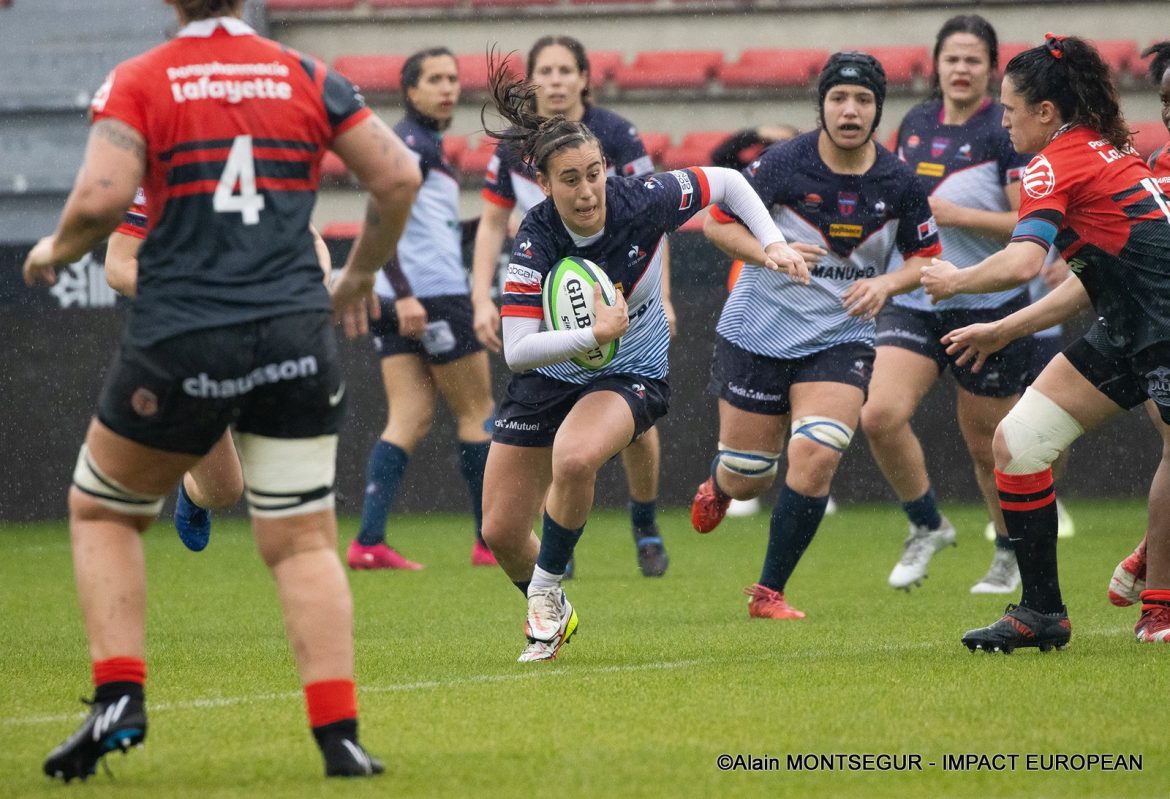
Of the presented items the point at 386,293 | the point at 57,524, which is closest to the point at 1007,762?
the point at 386,293

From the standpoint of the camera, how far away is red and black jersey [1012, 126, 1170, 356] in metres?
5.07

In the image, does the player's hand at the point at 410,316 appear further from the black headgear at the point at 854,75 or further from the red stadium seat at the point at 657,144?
the red stadium seat at the point at 657,144

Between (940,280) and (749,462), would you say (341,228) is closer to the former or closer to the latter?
(749,462)

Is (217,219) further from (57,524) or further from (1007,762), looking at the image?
(57,524)

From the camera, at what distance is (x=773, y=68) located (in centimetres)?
1636

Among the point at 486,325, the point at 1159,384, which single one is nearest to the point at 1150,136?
the point at 486,325

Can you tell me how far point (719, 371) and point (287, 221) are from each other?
3.55 meters

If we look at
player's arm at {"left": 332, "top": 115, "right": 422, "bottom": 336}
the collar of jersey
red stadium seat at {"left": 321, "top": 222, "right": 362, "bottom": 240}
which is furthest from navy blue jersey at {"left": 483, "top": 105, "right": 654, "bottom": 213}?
red stadium seat at {"left": 321, "top": 222, "right": 362, "bottom": 240}

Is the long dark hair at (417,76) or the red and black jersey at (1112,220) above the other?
the red and black jersey at (1112,220)

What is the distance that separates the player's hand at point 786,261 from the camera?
18.1ft

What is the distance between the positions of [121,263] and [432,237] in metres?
3.39

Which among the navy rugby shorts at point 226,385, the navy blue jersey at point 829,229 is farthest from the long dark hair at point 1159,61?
the navy rugby shorts at point 226,385

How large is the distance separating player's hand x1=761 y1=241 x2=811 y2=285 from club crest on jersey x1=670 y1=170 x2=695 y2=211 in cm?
34

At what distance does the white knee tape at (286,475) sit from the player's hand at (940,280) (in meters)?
2.35
